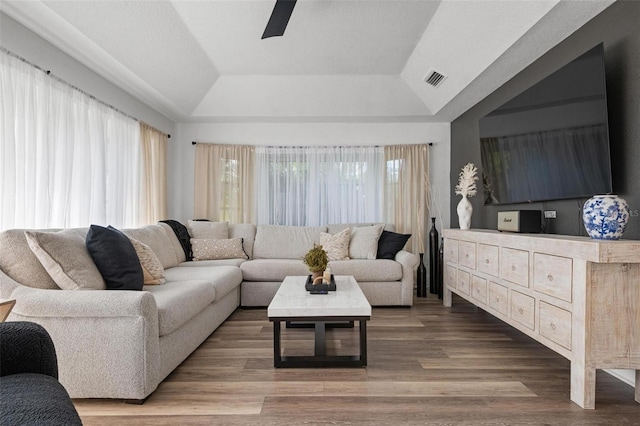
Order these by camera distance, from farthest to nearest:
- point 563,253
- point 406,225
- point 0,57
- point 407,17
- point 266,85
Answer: point 406,225, point 266,85, point 407,17, point 0,57, point 563,253

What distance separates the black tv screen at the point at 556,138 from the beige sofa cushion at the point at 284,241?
2.22 m

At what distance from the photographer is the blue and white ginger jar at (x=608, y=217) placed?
2.00 m

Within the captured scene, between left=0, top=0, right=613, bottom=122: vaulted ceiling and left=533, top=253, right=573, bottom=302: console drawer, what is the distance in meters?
1.63

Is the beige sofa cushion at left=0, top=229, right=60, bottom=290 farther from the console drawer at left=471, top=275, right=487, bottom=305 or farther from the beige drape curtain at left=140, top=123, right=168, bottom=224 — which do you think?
the console drawer at left=471, top=275, right=487, bottom=305

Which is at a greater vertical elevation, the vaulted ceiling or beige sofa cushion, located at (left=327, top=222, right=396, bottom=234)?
the vaulted ceiling

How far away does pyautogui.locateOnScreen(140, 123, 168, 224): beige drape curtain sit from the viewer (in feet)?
14.2

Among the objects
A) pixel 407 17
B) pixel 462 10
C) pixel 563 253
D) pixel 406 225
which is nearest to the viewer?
pixel 563 253

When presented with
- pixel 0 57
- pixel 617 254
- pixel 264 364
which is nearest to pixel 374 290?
pixel 264 364

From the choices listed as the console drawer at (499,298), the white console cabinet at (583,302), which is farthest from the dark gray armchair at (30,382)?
the console drawer at (499,298)

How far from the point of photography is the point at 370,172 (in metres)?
5.18

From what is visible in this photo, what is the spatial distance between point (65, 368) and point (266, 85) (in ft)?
11.7

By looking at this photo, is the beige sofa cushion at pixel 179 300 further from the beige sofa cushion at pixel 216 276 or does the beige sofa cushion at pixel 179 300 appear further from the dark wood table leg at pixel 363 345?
the dark wood table leg at pixel 363 345

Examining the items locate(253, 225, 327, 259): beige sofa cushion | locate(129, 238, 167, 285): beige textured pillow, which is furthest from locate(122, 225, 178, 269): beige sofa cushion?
locate(253, 225, 327, 259): beige sofa cushion

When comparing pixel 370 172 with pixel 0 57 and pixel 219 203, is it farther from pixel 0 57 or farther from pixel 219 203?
pixel 0 57
